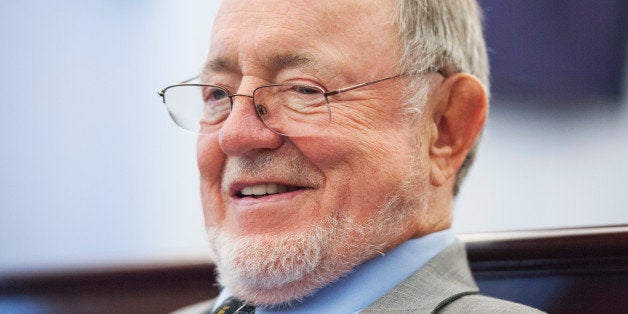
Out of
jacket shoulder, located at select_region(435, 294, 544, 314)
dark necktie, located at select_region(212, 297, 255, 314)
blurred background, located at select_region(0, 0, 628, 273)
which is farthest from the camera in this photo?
blurred background, located at select_region(0, 0, 628, 273)

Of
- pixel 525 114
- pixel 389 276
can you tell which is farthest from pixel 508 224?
pixel 389 276

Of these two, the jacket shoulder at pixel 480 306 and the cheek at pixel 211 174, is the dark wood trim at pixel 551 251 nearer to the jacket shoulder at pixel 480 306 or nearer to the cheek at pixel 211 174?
the jacket shoulder at pixel 480 306

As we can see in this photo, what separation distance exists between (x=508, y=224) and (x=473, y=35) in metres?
0.87

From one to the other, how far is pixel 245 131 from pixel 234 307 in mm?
402

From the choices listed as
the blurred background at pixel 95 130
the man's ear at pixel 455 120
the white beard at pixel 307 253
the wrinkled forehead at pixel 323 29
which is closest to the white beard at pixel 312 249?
the white beard at pixel 307 253

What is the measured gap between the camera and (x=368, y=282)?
4.36 ft

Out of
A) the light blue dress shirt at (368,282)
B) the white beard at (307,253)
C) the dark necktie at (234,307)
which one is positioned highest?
the white beard at (307,253)

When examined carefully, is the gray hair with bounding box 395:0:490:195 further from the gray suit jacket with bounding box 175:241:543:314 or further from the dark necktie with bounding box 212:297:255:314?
the dark necktie with bounding box 212:297:255:314

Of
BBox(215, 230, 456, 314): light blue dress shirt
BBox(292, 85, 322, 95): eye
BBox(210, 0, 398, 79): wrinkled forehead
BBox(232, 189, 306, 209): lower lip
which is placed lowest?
BBox(215, 230, 456, 314): light blue dress shirt

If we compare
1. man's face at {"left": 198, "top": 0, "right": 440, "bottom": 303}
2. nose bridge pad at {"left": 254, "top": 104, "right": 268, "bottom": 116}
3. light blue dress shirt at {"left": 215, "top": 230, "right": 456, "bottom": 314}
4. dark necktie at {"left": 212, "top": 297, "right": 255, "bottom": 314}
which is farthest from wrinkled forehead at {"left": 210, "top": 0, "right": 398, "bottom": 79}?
dark necktie at {"left": 212, "top": 297, "right": 255, "bottom": 314}

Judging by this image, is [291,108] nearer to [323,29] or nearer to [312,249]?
[323,29]

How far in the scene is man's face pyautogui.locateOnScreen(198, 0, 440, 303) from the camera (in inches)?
51.0

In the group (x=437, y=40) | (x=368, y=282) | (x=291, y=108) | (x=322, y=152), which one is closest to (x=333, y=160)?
(x=322, y=152)

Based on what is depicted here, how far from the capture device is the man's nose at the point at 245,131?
131cm
